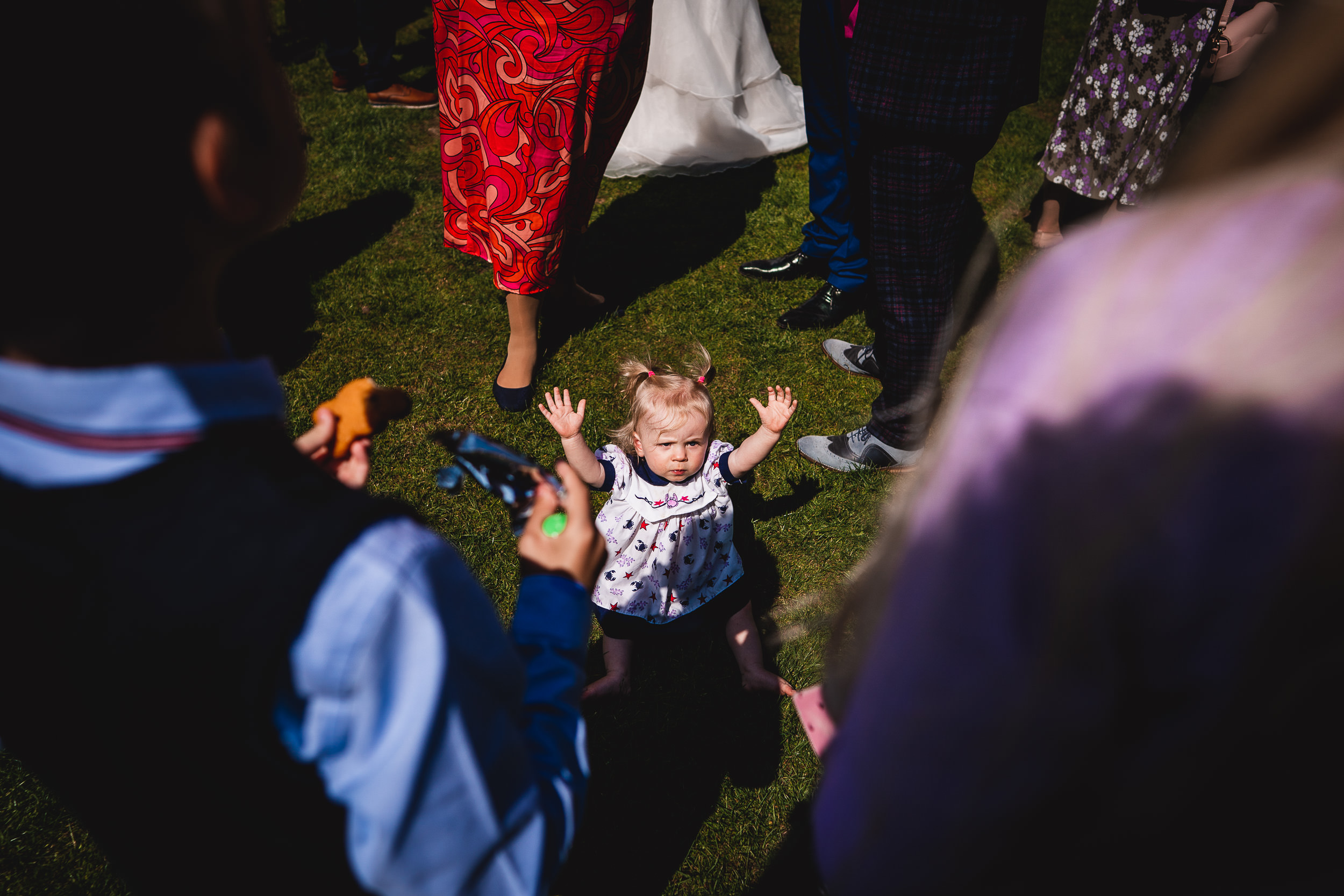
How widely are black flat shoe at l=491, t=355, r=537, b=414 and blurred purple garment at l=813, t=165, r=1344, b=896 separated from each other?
286cm

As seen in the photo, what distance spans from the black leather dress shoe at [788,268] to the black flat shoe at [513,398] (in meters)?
1.68

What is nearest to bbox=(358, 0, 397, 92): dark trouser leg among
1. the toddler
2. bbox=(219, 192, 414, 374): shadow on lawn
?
bbox=(219, 192, 414, 374): shadow on lawn

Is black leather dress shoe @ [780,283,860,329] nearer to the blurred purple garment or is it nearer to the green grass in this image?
the green grass

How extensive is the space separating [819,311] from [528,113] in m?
1.97

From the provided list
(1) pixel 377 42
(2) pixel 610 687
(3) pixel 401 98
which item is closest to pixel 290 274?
(3) pixel 401 98

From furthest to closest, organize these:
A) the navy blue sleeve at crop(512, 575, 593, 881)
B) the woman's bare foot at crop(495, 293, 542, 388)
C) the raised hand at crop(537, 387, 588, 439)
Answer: the woman's bare foot at crop(495, 293, 542, 388)
the raised hand at crop(537, 387, 588, 439)
the navy blue sleeve at crop(512, 575, 593, 881)

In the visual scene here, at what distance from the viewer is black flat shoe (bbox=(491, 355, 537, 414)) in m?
3.45

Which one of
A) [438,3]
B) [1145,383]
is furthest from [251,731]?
[438,3]

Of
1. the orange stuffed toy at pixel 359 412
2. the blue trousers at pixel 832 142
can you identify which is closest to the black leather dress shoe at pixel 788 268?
the blue trousers at pixel 832 142

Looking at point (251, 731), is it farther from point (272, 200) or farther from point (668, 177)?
point (668, 177)

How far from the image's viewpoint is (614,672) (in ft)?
8.55

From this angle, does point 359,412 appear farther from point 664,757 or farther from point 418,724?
point 664,757

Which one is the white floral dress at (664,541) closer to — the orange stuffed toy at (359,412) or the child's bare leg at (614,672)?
the child's bare leg at (614,672)

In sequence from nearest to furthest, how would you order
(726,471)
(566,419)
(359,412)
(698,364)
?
1. (359,412)
2. (566,419)
3. (726,471)
4. (698,364)
